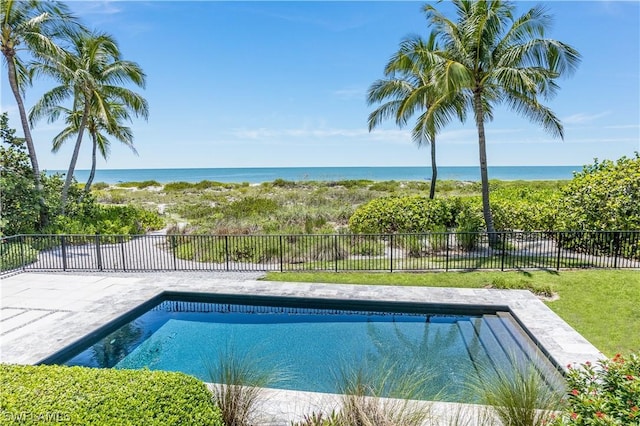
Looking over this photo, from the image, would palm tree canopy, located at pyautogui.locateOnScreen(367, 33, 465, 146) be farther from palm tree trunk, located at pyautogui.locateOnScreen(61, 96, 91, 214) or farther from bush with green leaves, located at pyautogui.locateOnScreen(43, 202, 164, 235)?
palm tree trunk, located at pyautogui.locateOnScreen(61, 96, 91, 214)

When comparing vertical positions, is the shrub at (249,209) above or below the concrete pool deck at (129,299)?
above

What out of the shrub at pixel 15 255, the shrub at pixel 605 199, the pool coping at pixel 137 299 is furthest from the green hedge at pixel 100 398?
the shrub at pixel 605 199

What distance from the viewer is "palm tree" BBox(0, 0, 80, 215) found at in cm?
1250

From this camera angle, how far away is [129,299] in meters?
7.88

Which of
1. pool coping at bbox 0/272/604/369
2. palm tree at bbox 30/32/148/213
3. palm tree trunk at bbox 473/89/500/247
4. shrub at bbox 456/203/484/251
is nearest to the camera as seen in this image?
pool coping at bbox 0/272/604/369

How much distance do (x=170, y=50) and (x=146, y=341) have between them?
12.9 meters

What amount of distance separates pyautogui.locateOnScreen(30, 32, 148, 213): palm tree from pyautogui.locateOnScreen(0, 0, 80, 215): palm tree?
A: 0.70m

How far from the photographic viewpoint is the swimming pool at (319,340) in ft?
17.8

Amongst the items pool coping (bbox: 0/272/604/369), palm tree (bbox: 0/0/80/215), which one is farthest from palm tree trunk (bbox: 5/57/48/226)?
pool coping (bbox: 0/272/604/369)

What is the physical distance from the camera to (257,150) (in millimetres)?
60625

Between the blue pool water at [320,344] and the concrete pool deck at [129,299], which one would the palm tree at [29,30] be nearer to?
the concrete pool deck at [129,299]

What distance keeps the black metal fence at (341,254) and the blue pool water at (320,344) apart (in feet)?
8.63

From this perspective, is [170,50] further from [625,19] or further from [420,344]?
[625,19]

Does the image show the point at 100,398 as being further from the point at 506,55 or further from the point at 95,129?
the point at 95,129
